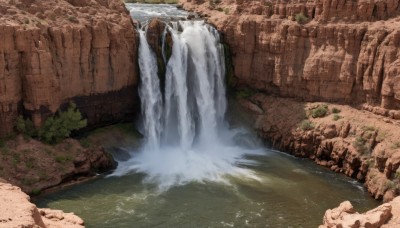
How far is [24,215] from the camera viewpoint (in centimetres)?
2025

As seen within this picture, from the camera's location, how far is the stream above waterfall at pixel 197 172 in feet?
89.9

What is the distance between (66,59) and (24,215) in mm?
14919

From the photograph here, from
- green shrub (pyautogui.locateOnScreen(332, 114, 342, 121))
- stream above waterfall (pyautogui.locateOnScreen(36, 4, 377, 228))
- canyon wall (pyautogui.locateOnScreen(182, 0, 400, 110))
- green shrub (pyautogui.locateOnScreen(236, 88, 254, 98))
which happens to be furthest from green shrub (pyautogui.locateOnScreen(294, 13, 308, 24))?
green shrub (pyautogui.locateOnScreen(332, 114, 342, 121))

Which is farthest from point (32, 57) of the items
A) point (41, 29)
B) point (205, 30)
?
point (205, 30)

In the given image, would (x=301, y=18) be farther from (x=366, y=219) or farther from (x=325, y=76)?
(x=366, y=219)

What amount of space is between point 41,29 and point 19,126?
6246mm

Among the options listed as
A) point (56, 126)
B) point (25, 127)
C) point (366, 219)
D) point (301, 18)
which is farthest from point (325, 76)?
point (25, 127)

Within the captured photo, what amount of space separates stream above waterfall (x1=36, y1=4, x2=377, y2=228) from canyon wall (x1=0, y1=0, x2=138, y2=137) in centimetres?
187

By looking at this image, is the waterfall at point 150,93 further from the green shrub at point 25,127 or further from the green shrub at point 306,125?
the green shrub at point 306,125

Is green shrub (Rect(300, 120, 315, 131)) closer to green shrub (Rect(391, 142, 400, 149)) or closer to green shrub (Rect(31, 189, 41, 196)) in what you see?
green shrub (Rect(391, 142, 400, 149))

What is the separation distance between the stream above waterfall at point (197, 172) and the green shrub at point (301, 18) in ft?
20.9

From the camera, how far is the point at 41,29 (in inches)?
1238

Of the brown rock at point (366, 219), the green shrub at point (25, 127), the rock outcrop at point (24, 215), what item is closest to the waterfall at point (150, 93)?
the green shrub at point (25, 127)

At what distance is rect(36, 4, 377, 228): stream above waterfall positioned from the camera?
27.4m
